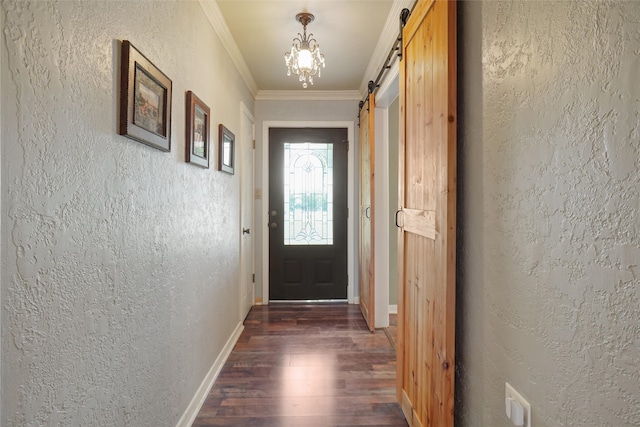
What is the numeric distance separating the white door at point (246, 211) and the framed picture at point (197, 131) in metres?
1.20

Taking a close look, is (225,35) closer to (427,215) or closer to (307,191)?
(307,191)

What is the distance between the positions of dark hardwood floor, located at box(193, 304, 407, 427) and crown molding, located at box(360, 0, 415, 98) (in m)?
2.34

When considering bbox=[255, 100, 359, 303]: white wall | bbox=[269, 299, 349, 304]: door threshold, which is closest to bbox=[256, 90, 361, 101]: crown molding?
bbox=[255, 100, 359, 303]: white wall

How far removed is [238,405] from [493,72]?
2.09m

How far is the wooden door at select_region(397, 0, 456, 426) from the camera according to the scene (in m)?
1.31

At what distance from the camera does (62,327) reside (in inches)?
36.6

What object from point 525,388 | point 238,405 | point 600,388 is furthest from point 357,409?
point 600,388

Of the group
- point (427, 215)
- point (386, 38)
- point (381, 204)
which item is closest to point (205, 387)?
point (427, 215)

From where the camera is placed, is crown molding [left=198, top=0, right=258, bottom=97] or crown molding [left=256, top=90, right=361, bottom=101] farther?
crown molding [left=256, top=90, right=361, bottom=101]

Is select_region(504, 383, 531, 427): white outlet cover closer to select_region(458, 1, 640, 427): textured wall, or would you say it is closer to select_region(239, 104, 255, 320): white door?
select_region(458, 1, 640, 427): textured wall

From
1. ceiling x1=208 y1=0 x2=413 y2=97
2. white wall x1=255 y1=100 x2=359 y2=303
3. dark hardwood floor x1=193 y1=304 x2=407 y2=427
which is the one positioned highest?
Result: ceiling x1=208 y1=0 x2=413 y2=97

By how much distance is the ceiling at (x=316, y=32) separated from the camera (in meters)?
2.29

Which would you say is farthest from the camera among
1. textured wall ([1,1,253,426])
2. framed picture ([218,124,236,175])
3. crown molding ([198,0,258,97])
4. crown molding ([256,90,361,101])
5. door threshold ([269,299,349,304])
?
door threshold ([269,299,349,304])

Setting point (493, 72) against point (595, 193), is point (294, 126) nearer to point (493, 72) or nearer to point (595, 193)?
point (493, 72)
